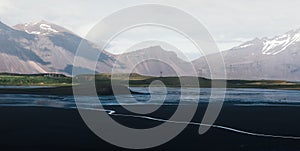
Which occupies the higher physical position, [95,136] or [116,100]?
[116,100]

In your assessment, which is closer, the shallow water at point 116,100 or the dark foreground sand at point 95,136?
the dark foreground sand at point 95,136

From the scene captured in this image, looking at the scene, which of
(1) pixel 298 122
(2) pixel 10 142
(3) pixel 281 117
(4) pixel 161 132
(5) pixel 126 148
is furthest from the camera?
(3) pixel 281 117

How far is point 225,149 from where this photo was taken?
33469 millimetres

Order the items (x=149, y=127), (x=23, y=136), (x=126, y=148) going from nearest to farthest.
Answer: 1. (x=126, y=148)
2. (x=23, y=136)
3. (x=149, y=127)

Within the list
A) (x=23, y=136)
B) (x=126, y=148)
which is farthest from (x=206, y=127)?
(x=23, y=136)

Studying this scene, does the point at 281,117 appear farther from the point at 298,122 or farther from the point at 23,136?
the point at 23,136

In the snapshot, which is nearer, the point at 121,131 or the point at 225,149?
the point at 225,149

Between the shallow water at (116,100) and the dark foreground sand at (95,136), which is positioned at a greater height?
the shallow water at (116,100)

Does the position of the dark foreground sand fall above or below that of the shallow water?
below

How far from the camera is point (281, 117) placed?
203ft

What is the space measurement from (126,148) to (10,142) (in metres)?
9.60

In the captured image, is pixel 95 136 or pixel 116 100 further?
pixel 116 100

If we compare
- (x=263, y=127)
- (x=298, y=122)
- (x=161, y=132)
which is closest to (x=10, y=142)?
(x=161, y=132)

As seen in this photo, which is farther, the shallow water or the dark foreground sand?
the shallow water
